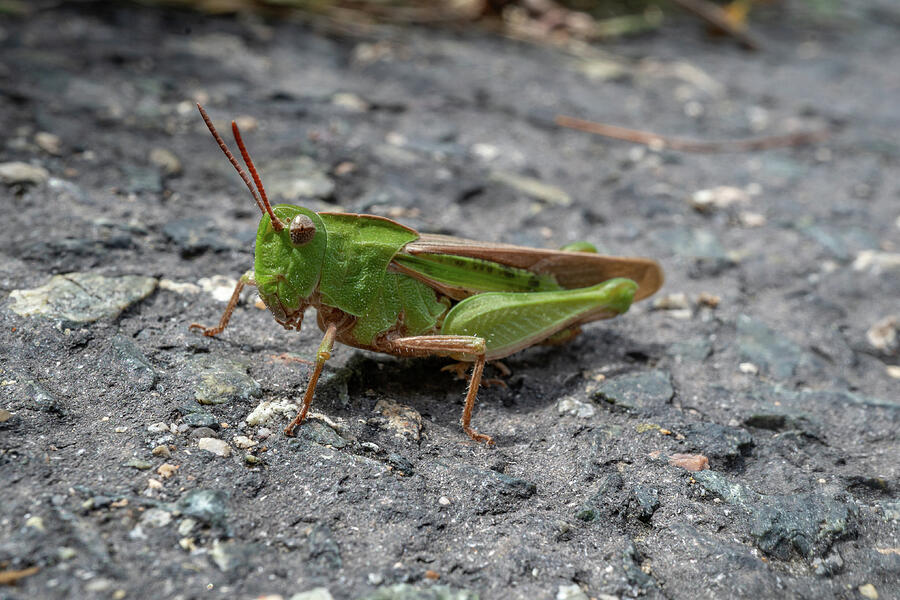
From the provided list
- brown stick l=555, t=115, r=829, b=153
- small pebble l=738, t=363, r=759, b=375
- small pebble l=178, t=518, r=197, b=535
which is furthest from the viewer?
brown stick l=555, t=115, r=829, b=153

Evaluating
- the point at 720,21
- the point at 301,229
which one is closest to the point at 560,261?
the point at 301,229

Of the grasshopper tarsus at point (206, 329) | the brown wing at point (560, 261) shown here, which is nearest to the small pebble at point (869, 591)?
the brown wing at point (560, 261)

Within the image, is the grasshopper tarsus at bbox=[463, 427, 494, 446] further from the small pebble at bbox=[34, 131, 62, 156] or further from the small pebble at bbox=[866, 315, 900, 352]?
the small pebble at bbox=[34, 131, 62, 156]

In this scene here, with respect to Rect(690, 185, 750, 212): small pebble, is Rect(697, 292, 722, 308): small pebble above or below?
below

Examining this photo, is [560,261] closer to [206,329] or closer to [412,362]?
[412,362]

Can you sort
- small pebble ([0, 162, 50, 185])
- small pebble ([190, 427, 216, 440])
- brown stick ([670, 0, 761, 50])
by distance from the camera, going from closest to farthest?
small pebble ([190, 427, 216, 440]) < small pebble ([0, 162, 50, 185]) < brown stick ([670, 0, 761, 50])

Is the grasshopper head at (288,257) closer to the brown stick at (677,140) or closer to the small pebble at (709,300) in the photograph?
the small pebble at (709,300)

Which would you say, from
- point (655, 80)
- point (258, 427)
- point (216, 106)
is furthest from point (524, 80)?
point (258, 427)

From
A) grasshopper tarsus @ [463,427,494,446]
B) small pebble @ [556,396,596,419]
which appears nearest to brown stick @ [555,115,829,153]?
small pebble @ [556,396,596,419]
